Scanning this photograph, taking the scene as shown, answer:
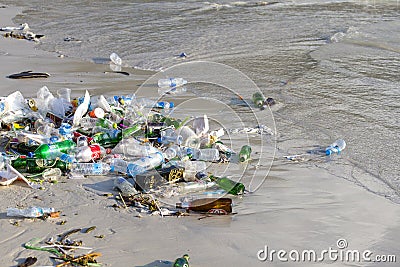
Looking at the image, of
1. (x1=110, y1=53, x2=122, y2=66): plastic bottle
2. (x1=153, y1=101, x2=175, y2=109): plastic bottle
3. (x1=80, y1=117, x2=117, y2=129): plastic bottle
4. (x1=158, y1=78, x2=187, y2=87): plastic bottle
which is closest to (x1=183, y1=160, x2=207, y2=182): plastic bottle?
(x1=80, y1=117, x2=117, y2=129): plastic bottle

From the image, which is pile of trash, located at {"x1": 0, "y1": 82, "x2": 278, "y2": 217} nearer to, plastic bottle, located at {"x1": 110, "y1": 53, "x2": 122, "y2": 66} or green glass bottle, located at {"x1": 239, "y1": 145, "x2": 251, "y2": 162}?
green glass bottle, located at {"x1": 239, "y1": 145, "x2": 251, "y2": 162}

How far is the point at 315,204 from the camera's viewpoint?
4738 mm

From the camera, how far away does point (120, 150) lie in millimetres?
5543

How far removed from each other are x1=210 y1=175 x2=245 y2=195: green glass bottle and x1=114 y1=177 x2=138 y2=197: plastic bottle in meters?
0.77

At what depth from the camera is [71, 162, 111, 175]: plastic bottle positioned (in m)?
5.12

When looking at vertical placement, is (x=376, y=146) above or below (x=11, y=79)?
below

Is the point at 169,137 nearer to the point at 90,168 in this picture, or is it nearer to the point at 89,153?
the point at 89,153

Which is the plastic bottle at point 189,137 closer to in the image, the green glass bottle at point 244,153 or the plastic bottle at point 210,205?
the green glass bottle at point 244,153

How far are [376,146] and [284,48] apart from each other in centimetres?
547

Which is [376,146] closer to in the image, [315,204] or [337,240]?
[315,204]

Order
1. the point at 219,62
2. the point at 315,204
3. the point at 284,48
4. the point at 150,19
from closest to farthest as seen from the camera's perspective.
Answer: the point at 315,204
the point at 219,62
the point at 284,48
the point at 150,19

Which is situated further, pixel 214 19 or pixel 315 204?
pixel 214 19

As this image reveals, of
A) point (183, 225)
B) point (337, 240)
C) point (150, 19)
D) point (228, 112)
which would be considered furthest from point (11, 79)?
point (150, 19)

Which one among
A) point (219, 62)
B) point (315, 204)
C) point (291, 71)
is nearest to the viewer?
point (315, 204)
